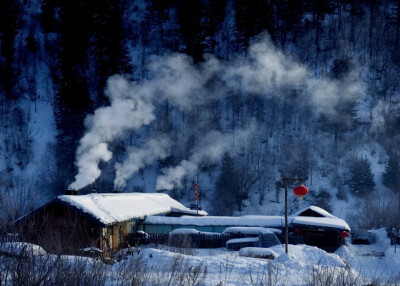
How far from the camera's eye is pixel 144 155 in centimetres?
5822

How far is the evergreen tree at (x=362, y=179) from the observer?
50.1m

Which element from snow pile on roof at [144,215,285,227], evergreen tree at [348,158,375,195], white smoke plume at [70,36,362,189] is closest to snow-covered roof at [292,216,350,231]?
snow pile on roof at [144,215,285,227]

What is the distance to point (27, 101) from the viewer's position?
61.9 meters

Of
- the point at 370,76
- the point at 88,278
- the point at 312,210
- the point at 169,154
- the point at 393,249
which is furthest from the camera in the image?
the point at 370,76

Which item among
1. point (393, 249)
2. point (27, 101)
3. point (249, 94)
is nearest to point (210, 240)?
point (393, 249)

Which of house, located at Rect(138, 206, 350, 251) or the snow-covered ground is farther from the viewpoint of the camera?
house, located at Rect(138, 206, 350, 251)

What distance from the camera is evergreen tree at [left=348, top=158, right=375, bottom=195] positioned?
50.1 metres

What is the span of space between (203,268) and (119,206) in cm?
1493

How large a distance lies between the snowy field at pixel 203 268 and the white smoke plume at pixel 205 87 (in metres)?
30.8

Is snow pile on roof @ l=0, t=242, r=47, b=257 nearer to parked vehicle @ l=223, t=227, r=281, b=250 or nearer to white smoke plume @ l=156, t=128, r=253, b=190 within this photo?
parked vehicle @ l=223, t=227, r=281, b=250

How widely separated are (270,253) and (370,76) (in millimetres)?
54449

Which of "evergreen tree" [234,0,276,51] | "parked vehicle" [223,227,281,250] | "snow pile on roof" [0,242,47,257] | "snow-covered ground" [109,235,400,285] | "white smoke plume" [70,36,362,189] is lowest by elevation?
"parked vehicle" [223,227,281,250]

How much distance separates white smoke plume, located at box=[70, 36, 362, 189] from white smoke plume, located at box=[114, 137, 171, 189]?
15cm

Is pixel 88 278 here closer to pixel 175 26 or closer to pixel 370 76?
pixel 370 76
